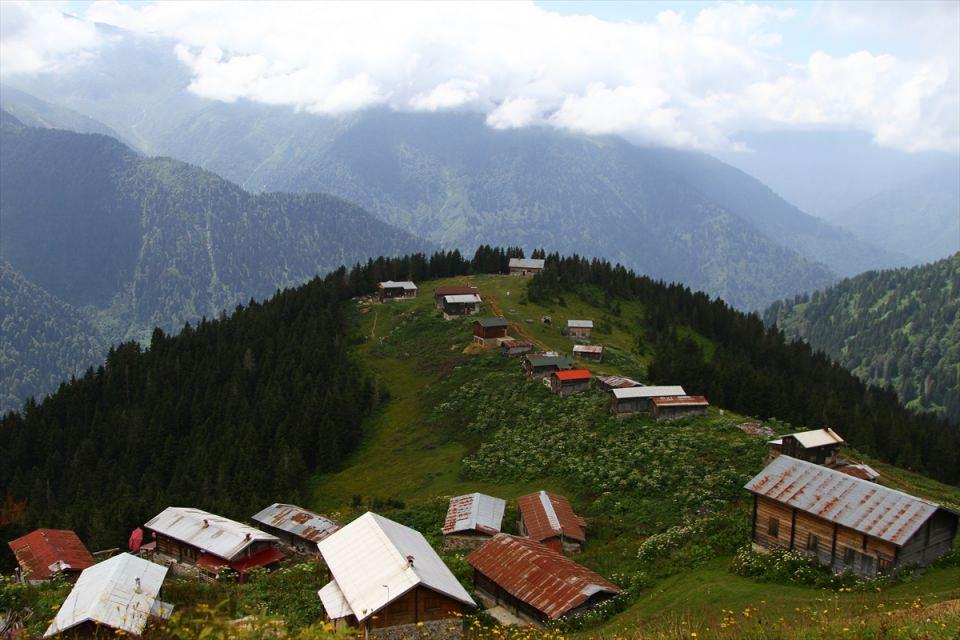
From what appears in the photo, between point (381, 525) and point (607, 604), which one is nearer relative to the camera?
point (607, 604)

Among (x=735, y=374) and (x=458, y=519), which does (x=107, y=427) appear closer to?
(x=458, y=519)

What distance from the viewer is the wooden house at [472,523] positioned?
55.3 meters

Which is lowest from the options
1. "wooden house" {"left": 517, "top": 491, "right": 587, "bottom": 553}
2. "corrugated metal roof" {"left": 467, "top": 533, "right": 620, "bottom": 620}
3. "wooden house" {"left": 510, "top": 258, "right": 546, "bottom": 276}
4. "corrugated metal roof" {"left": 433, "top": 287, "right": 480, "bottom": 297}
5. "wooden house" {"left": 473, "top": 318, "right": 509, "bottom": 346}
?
"wooden house" {"left": 517, "top": 491, "right": 587, "bottom": 553}

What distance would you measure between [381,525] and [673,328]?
115506 mm

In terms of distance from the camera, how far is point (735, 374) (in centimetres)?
10031

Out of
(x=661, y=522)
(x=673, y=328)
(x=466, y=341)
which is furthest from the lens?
(x=673, y=328)

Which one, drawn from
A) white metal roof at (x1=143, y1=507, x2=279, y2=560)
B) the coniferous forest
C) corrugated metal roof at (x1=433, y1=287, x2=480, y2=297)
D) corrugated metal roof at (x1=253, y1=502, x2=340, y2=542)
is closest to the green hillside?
the coniferous forest

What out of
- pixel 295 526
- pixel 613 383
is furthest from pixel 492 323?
pixel 295 526

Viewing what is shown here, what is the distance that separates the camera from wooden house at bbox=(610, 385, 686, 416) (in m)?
80.4

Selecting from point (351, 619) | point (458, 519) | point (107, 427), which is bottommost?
point (107, 427)

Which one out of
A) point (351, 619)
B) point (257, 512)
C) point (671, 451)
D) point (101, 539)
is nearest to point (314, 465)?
point (257, 512)

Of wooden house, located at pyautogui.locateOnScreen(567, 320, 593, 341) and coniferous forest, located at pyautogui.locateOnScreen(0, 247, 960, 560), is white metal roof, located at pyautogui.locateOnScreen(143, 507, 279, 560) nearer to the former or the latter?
coniferous forest, located at pyautogui.locateOnScreen(0, 247, 960, 560)

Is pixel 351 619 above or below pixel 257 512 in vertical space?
above

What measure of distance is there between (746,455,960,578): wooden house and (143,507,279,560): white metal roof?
35381 mm
